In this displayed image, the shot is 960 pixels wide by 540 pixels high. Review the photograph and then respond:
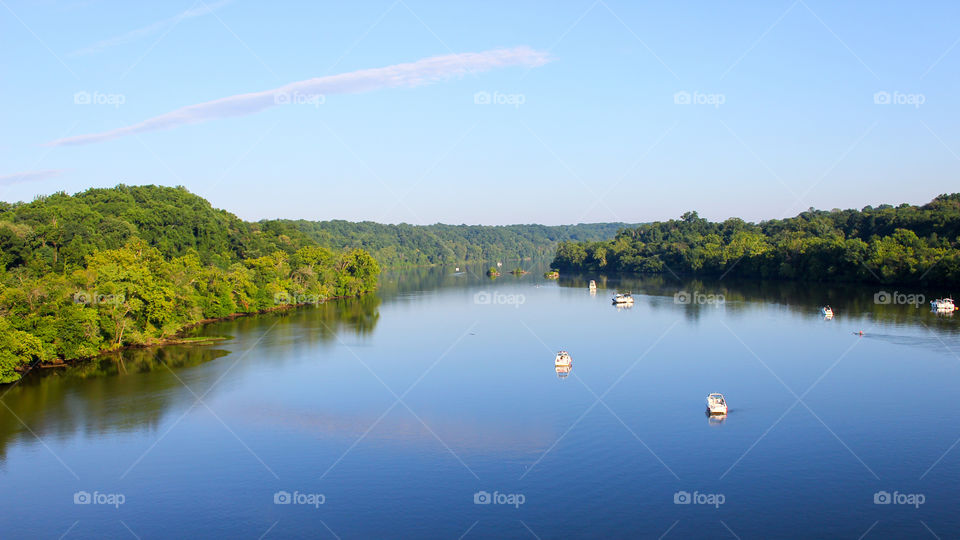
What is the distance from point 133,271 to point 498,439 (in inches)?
1439

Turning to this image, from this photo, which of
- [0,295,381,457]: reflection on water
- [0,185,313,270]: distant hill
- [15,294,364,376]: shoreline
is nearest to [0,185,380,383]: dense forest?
[0,185,313,270]: distant hill

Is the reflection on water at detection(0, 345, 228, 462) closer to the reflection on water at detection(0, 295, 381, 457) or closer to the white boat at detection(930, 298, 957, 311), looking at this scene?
the reflection on water at detection(0, 295, 381, 457)

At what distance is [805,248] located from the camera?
11262 cm

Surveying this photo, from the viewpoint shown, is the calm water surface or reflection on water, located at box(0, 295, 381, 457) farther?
reflection on water, located at box(0, 295, 381, 457)

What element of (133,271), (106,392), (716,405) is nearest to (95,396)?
(106,392)

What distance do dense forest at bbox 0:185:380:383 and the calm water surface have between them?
3.17 m

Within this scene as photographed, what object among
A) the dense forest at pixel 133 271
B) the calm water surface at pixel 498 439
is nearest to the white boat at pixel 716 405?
the calm water surface at pixel 498 439

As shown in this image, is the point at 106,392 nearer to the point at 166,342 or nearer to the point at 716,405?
the point at 166,342

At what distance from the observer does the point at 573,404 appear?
38.9m

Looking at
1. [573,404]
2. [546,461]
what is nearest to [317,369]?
[573,404]

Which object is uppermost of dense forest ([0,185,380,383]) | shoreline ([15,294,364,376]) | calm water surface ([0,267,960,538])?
dense forest ([0,185,380,383])

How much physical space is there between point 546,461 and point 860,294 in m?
70.7

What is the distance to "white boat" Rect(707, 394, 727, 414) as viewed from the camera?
35931 mm

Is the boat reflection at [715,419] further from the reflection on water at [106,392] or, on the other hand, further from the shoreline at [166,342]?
the shoreline at [166,342]
